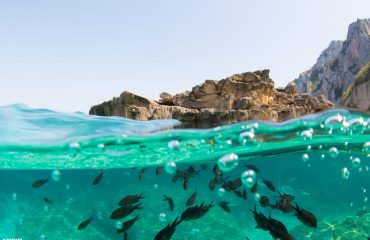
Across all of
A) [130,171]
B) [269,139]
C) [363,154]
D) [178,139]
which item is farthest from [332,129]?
[130,171]

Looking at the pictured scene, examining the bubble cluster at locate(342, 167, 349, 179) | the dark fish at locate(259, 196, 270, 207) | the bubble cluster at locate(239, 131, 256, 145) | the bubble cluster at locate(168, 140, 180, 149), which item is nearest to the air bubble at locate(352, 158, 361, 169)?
the bubble cluster at locate(342, 167, 349, 179)

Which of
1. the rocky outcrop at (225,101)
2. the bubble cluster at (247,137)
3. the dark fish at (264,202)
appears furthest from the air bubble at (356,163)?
the dark fish at (264,202)

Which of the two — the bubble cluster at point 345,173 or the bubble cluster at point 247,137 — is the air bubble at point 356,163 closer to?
the bubble cluster at point 345,173

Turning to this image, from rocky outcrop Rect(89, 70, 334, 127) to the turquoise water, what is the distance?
5.10m

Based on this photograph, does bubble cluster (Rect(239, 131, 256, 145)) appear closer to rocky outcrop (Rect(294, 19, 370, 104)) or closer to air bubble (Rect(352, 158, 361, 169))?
air bubble (Rect(352, 158, 361, 169))

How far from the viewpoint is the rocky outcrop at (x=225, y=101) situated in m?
26.5

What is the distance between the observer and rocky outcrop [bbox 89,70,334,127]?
26.5 metres

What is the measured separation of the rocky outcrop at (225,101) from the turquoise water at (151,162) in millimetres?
5104

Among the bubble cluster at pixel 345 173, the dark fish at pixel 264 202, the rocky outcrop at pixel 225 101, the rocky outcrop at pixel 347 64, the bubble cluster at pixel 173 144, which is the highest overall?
the rocky outcrop at pixel 347 64

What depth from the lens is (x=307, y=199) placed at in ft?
91.2

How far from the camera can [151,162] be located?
19.4 m

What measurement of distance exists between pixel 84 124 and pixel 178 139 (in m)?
3.93

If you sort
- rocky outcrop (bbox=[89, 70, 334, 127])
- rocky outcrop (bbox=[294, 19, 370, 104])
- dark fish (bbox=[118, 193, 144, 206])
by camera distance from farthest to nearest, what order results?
rocky outcrop (bbox=[294, 19, 370, 104])
rocky outcrop (bbox=[89, 70, 334, 127])
dark fish (bbox=[118, 193, 144, 206])

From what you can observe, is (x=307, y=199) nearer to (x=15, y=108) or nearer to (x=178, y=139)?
(x=178, y=139)
